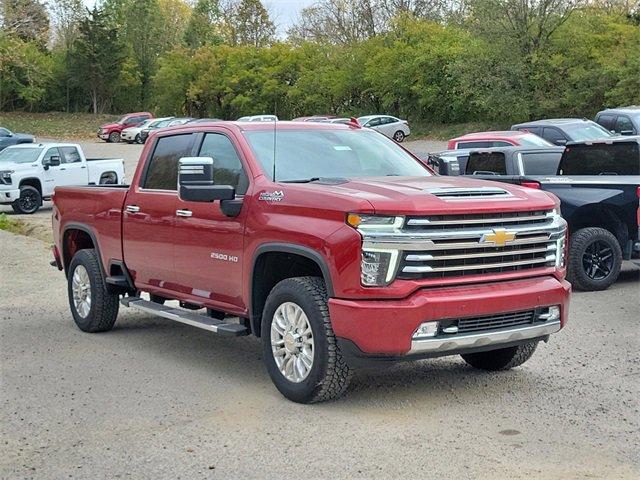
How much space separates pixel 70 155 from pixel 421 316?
2037 centimetres

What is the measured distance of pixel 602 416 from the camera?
628 centimetres

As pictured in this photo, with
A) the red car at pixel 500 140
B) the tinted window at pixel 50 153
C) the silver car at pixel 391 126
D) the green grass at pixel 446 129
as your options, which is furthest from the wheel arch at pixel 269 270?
the silver car at pixel 391 126

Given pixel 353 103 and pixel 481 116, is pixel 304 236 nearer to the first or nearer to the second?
pixel 481 116

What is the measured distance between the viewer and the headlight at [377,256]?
6129mm

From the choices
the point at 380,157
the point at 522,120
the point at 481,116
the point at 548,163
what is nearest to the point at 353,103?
the point at 481,116

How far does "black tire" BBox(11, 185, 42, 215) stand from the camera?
23.9m

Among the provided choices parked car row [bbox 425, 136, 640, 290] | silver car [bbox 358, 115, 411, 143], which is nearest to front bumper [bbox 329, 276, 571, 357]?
parked car row [bbox 425, 136, 640, 290]

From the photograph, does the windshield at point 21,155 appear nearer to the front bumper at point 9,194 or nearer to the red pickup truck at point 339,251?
the front bumper at point 9,194

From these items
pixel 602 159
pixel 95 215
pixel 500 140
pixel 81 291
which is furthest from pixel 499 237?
pixel 500 140

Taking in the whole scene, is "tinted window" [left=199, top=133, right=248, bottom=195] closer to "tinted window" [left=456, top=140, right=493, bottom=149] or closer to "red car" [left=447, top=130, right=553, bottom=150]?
"red car" [left=447, top=130, right=553, bottom=150]

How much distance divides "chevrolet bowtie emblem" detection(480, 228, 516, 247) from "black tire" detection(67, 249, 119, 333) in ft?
14.1

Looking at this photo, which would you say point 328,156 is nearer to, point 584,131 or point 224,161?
point 224,161

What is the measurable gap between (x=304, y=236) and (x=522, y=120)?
3809 centimetres

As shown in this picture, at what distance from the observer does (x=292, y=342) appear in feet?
21.8
